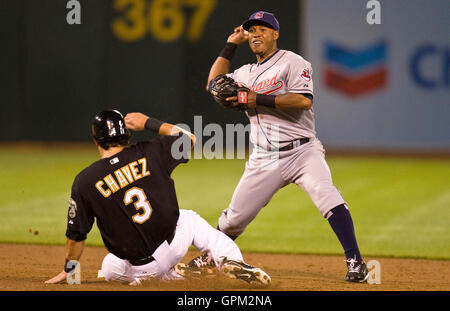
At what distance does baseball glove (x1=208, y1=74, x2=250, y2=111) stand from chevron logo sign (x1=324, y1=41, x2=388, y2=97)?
1041 cm

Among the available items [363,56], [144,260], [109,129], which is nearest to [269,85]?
[109,129]

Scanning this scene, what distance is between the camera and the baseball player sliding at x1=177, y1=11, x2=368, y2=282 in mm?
5559

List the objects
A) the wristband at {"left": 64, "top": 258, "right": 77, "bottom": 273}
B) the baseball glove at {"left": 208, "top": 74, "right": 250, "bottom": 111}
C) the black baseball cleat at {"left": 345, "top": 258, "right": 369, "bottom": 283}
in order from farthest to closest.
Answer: the baseball glove at {"left": 208, "top": 74, "right": 250, "bottom": 111}, the black baseball cleat at {"left": 345, "top": 258, "right": 369, "bottom": 283}, the wristband at {"left": 64, "top": 258, "right": 77, "bottom": 273}

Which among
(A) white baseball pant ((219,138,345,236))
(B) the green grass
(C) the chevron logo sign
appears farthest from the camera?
(C) the chevron logo sign

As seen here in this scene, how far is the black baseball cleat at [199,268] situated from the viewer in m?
5.77

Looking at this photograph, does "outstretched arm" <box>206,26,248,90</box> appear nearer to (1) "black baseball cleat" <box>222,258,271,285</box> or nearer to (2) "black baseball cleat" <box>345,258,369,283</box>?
(1) "black baseball cleat" <box>222,258,271,285</box>

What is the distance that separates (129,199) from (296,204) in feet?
17.0

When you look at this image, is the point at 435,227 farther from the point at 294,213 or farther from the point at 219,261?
the point at 219,261

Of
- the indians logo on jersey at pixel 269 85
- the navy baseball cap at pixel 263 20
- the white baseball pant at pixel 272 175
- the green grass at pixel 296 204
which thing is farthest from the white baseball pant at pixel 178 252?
the green grass at pixel 296 204

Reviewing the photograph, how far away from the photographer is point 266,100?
552 centimetres

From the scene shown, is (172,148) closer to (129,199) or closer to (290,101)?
(129,199)

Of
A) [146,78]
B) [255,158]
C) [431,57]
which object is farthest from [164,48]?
[255,158]

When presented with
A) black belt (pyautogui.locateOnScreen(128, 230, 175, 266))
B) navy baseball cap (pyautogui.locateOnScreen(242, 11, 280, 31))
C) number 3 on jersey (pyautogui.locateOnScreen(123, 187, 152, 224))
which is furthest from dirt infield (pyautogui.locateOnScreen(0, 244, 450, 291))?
navy baseball cap (pyautogui.locateOnScreen(242, 11, 280, 31))

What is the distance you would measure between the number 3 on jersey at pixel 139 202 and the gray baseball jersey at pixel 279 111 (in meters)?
1.22
